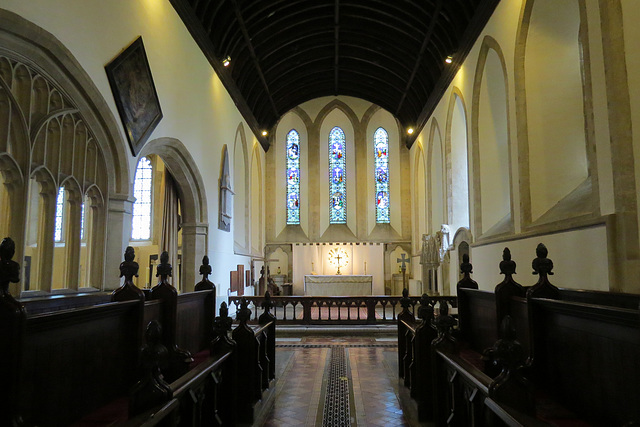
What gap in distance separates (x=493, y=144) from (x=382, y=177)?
8397 millimetres

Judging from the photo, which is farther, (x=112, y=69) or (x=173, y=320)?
(x=112, y=69)

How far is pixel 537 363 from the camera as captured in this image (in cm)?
267

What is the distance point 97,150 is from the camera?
17.4 ft

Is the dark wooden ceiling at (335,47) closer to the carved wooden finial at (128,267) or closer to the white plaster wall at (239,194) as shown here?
the white plaster wall at (239,194)

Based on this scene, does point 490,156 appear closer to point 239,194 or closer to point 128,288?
point 239,194

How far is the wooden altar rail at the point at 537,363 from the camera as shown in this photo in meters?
1.82

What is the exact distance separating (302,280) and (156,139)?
985 centimetres

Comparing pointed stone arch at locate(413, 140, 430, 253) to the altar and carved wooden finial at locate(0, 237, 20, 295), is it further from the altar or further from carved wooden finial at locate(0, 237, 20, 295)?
carved wooden finial at locate(0, 237, 20, 295)

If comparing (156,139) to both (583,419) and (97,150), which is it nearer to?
(97,150)

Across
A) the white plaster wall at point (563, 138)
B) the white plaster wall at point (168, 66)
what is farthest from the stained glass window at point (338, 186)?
the white plaster wall at point (563, 138)

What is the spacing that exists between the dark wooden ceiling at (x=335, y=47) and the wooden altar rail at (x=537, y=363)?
5727mm

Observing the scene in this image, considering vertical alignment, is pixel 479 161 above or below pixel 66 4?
below

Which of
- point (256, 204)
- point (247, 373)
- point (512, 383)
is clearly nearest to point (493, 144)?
point (247, 373)

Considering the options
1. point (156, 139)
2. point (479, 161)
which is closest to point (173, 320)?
point (156, 139)
